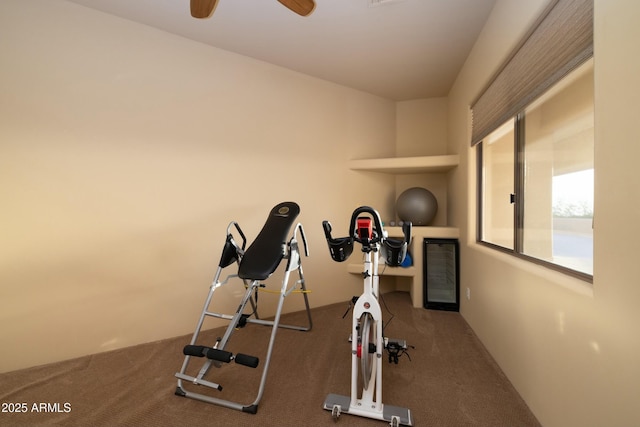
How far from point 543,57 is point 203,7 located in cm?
184

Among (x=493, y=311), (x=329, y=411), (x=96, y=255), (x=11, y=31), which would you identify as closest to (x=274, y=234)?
(x=329, y=411)

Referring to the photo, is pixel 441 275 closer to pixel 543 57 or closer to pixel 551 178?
pixel 551 178

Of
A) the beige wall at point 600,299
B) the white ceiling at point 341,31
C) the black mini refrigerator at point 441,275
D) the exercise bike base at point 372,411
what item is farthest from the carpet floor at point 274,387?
the white ceiling at point 341,31

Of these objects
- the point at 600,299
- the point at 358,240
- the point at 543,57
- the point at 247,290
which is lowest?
the point at 247,290

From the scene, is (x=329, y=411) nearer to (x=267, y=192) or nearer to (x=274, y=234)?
(x=274, y=234)

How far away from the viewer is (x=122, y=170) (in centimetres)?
240

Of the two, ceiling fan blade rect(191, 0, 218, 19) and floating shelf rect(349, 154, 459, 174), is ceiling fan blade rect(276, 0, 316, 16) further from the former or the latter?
floating shelf rect(349, 154, 459, 174)

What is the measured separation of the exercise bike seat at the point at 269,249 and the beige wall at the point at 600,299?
155 cm

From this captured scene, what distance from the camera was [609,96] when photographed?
103 centimetres

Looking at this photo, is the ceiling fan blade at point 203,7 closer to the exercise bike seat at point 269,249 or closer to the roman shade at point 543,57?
the exercise bike seat at point 269,249

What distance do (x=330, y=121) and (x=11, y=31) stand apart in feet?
8.97

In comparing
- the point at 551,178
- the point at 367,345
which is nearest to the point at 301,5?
the point at 551,178

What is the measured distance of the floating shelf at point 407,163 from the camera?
330cm

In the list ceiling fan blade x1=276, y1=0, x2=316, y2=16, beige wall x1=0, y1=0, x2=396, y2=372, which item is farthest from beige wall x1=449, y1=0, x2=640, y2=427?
beige wall x1=0, y1=0, x2=396, y2=372
